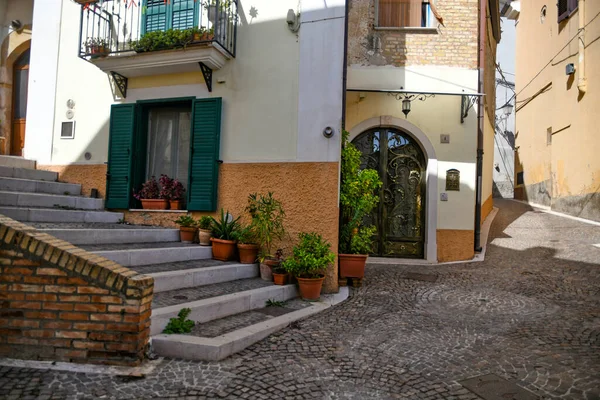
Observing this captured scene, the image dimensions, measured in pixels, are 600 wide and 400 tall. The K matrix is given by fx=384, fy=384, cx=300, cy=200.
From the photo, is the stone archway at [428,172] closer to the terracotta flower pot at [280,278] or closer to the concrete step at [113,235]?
the terracotta flower pot at [280,278]

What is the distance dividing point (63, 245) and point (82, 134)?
186 inches

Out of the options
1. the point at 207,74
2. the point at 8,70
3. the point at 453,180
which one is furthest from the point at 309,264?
the point at 8,70

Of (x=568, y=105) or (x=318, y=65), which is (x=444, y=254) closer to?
(x=318, y=65)

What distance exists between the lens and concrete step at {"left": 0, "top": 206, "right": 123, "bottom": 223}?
212 inches

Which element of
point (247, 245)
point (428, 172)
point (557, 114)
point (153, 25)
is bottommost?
point (247, 245)

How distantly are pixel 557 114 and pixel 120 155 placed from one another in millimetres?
12779

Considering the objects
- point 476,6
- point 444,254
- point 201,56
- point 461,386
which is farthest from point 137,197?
point 476,6

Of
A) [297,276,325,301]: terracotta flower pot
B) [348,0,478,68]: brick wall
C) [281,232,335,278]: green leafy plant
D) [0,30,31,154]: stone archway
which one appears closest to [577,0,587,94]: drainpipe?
[348,0,478,68]: brick wall

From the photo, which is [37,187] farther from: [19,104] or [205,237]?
[19,104]

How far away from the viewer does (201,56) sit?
6090 millimetres

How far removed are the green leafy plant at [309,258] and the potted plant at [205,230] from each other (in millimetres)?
Result: 1396

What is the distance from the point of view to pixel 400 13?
28.8ft

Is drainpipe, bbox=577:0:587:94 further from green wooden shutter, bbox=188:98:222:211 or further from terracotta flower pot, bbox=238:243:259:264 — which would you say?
terracotta flower pot, bbox=238:243:259:264

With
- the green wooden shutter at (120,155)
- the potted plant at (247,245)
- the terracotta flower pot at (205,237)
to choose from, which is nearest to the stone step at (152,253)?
the terracotta flower pot at (205,237)
